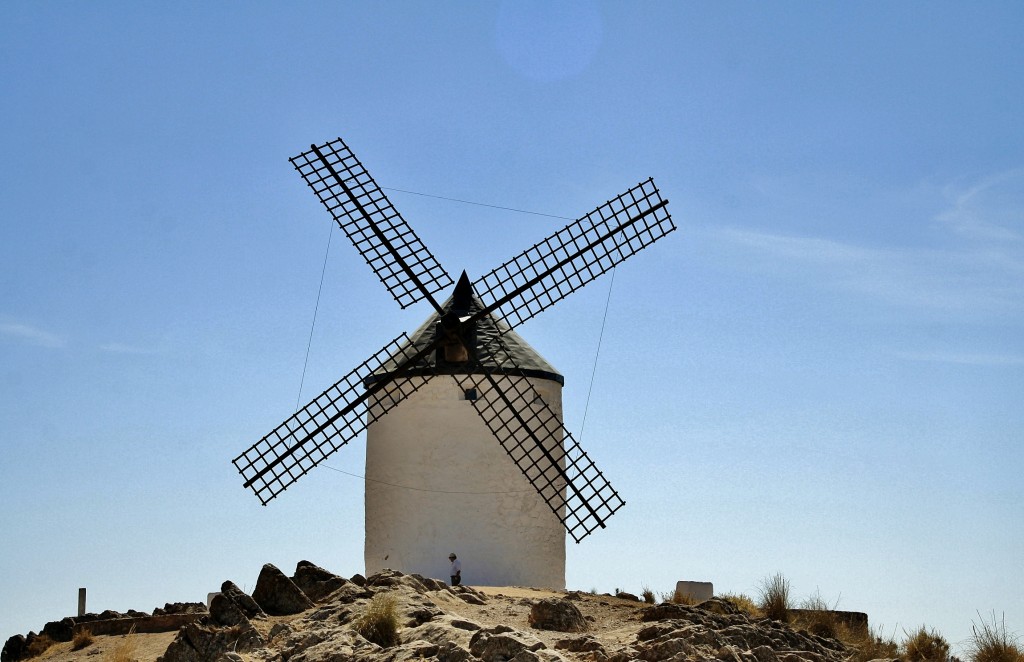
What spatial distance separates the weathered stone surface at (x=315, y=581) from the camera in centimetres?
1684

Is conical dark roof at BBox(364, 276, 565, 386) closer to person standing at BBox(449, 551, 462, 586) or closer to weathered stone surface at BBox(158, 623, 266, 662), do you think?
person standing at BBox(449, 551, 462, 586)

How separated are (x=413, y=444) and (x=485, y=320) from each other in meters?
2.27

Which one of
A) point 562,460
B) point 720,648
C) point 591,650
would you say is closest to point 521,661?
point 591,650

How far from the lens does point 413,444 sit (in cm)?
2169

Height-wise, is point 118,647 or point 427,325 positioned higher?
point 427,325

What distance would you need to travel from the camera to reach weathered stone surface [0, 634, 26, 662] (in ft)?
57.1

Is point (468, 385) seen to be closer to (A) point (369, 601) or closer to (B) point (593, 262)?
(B) point (593, 262)

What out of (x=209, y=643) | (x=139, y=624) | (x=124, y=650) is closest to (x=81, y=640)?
(x=139, y=624)

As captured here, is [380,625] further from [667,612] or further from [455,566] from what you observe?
[455,566]

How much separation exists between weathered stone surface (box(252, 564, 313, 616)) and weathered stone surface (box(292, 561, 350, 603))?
0.43m

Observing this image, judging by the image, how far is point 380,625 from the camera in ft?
48.3

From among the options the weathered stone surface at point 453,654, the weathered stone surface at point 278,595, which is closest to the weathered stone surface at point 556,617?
the weathered stone surface at point 453,654

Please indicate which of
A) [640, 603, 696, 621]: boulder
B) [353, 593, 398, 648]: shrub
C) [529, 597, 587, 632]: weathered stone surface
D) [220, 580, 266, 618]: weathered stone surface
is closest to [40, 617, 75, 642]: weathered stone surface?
[220, 580, 266, 618]: weathered stone surface

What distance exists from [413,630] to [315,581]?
2.59 m
